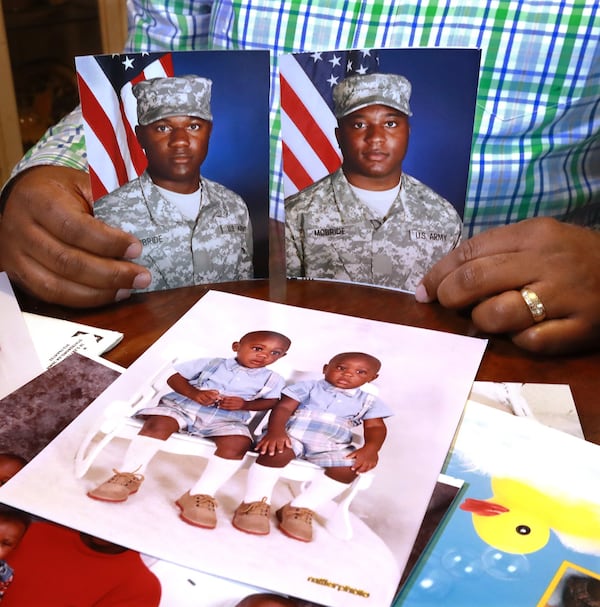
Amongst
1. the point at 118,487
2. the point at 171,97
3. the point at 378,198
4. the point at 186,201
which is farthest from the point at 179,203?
the point at 118,487

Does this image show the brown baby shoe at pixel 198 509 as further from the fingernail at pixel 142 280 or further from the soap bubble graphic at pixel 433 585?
the fingernail at pixel 142 280

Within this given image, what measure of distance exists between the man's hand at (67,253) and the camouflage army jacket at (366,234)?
18cm

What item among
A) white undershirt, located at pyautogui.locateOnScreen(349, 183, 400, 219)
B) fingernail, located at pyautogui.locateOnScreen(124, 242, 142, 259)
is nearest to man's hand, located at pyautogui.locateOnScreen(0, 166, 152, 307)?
fingernail, located at pyautogui.locateOnScreen(124, 242, 142, 259)

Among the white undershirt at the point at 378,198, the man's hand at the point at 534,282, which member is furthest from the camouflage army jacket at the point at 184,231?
the man's hand at the point at 534,282

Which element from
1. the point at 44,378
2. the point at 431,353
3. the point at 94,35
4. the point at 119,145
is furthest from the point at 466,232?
the point at 94,35

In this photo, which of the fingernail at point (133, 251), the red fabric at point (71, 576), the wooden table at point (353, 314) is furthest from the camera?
the fingernail at point (133, 251)

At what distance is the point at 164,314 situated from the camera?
0.73m

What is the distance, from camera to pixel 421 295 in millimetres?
746

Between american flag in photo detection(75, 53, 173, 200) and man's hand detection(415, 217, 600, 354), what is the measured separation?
14.1 inches

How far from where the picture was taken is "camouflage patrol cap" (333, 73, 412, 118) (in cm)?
67

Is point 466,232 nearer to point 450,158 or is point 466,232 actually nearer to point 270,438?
point 450,158

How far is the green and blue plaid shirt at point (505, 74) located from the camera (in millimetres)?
835

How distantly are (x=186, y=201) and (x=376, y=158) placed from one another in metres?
0.21

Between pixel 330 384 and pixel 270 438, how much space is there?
87 millimetres
